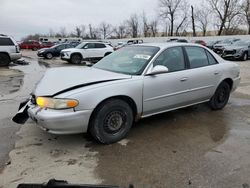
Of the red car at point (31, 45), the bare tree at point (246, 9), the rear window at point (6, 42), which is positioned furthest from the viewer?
the bare tree at point (246, 9)

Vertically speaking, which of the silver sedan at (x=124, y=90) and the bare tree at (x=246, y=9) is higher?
the bare tree at (x=246, y=9)

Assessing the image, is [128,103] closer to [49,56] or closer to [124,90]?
[124,90]

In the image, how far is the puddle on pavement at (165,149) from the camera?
9.47 ft

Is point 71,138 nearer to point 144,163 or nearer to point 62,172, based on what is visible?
point 62,172

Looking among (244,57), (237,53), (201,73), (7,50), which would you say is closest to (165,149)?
(201,73)

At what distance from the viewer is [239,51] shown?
17.7 m

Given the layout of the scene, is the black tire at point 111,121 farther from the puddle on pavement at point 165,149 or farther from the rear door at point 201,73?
the rear door at point 201,73

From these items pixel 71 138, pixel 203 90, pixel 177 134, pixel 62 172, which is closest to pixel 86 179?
pixel 62 172

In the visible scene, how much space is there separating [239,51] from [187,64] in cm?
1512

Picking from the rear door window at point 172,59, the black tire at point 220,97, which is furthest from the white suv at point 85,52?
the rear door window at point 172,59

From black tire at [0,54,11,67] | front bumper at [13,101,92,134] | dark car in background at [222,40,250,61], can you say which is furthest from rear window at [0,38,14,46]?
dark car in background at [222,40,250,61]

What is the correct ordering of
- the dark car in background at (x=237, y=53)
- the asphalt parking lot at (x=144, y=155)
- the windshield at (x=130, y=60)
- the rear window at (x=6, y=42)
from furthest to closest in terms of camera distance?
the dark car in background at (x=237, y=53) < the rear window at (x=6, y=42) < the windshield at (x=130, y=60) < the asphalt parking lot at (x=144, y=155)

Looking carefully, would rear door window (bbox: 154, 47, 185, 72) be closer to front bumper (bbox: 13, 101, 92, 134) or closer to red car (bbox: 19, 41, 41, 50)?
front bumper (bbox: 13, 101, 92, 134)

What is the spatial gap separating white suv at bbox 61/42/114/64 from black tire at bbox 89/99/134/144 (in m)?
13.5
